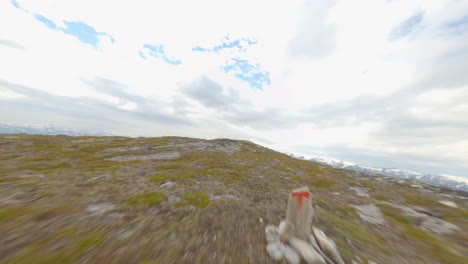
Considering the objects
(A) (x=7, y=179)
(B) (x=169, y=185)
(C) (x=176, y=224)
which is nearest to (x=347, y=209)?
(C) (x=176, y=224)

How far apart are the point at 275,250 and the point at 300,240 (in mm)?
1200

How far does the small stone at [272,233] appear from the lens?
7871mm

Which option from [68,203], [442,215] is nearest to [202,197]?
[68,203]

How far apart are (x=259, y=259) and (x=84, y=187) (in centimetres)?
1351

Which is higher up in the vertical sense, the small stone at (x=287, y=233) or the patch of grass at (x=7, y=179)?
the small stone at (x=287, y=233)

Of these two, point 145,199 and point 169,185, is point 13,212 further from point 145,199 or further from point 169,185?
point 169,185

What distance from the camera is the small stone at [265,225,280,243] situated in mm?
7871

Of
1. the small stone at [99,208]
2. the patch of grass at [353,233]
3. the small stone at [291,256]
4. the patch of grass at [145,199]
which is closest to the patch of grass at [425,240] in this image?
the patch of grass at [353,233]

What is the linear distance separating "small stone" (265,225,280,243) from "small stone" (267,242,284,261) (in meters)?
0.30

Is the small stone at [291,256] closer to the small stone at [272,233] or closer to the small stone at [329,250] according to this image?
the small stone at [272,233]

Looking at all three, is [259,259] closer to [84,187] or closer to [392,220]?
[392,220]

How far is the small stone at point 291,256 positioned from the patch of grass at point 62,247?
7.17 meters

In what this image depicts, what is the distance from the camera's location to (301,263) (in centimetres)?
634

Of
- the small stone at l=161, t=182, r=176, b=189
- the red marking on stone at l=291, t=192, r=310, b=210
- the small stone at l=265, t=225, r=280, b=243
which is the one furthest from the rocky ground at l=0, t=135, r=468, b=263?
the red marking on stone at l=291, t=192, r=310, b=210
